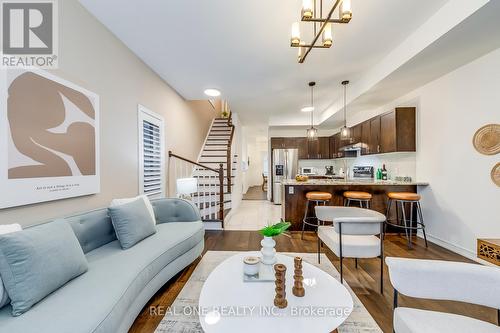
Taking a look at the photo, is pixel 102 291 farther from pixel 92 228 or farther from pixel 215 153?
pixel 215 153

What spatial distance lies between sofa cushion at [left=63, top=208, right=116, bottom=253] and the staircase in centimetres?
208

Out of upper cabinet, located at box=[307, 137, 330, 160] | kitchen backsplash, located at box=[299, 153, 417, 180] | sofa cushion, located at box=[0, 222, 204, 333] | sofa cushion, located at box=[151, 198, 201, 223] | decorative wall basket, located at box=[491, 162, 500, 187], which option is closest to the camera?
sofa cushion, located at box=[0, 222, 204, 333]

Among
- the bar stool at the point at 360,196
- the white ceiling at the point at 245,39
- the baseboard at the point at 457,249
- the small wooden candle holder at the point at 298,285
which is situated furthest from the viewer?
the bar stool at the point at 360,196

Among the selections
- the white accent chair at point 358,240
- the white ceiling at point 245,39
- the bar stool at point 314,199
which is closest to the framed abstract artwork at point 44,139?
the white ceiling at point 245,39

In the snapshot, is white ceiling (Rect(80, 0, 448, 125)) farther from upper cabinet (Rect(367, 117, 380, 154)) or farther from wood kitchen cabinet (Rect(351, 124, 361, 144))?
wood kitchen cabinet (Rect(351, 124, 361, 144))

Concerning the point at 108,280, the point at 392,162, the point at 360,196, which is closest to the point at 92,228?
the point at 108,280

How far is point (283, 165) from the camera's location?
7098 millimetres

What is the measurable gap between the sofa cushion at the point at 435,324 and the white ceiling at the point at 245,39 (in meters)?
2.55

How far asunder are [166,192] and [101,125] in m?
1.93

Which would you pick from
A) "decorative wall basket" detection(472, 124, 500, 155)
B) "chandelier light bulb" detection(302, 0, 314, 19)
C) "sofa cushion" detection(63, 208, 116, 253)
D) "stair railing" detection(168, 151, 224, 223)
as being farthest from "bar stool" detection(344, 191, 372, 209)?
"sofa cushion" detection(63, 208, 116, 253)

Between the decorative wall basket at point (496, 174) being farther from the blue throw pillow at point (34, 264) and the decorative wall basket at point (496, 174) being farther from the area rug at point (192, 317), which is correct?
the blue throw pillow at point (34, 264)

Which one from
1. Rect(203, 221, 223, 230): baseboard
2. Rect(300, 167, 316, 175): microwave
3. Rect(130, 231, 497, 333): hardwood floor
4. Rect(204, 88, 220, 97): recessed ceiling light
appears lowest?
Rect(130, 231, 497, 333): hardwood floor

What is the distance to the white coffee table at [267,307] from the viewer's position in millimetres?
1146

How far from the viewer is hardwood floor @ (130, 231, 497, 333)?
1.83 meters
